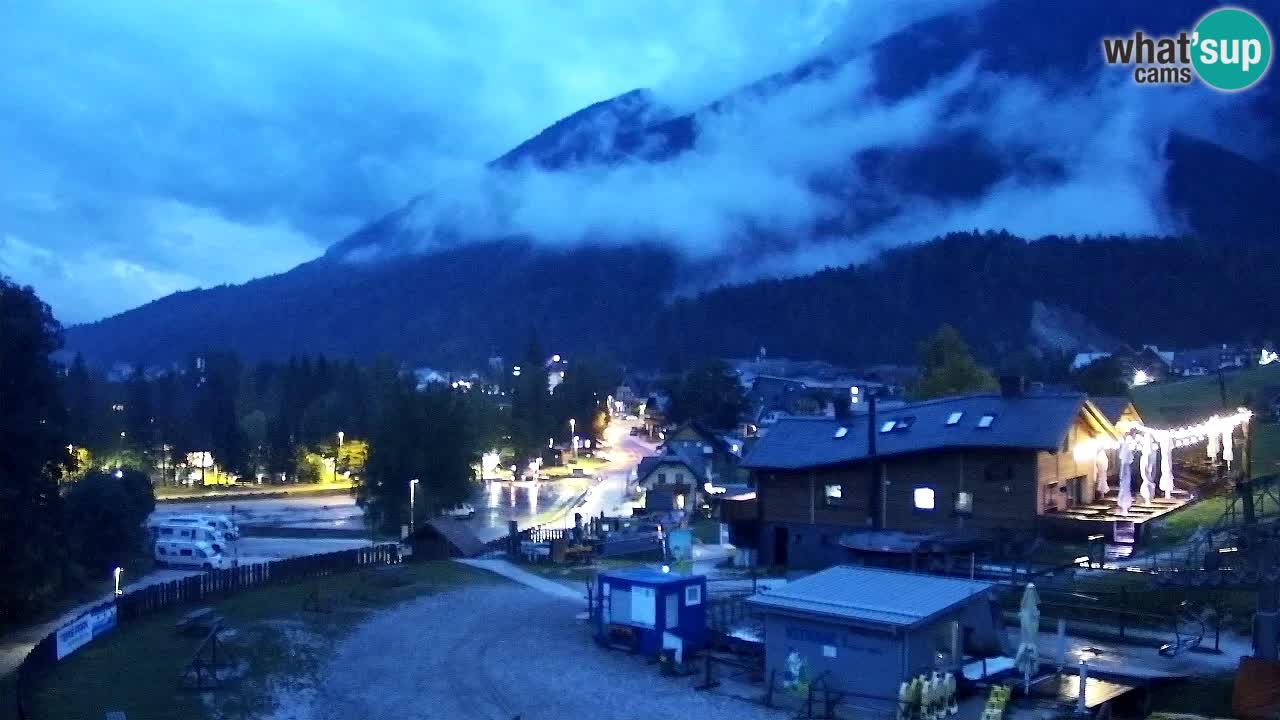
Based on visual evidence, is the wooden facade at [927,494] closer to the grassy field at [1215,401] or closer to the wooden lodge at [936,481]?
the wooden lodge at [936,481]

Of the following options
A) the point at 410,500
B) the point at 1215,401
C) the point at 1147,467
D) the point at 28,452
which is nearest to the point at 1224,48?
the point at 1215,401

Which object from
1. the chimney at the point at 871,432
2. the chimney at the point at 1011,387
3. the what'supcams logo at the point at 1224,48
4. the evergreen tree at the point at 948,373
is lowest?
→ the chimney at the point at 871,432

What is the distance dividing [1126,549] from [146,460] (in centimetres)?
8263

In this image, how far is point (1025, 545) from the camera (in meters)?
36.1

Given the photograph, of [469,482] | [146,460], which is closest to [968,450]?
[469,482]

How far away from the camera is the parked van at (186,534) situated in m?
51.2

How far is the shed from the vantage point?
22156mm

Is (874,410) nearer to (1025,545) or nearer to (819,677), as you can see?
(1025,545)

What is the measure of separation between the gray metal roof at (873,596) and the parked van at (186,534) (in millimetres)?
36137

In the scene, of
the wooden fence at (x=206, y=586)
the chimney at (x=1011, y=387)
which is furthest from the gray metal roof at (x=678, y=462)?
the chimney at (x=1011, y=387)

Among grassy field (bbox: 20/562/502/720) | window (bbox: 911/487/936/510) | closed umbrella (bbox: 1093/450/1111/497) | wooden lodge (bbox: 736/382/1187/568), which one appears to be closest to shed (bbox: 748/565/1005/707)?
wooden lodge (bbox: 736/382/1187/568)

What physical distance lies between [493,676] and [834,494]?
1848 cm

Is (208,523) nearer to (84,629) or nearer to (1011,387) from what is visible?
(84,629)

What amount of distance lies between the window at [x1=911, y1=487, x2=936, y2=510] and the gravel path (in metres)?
13.4
